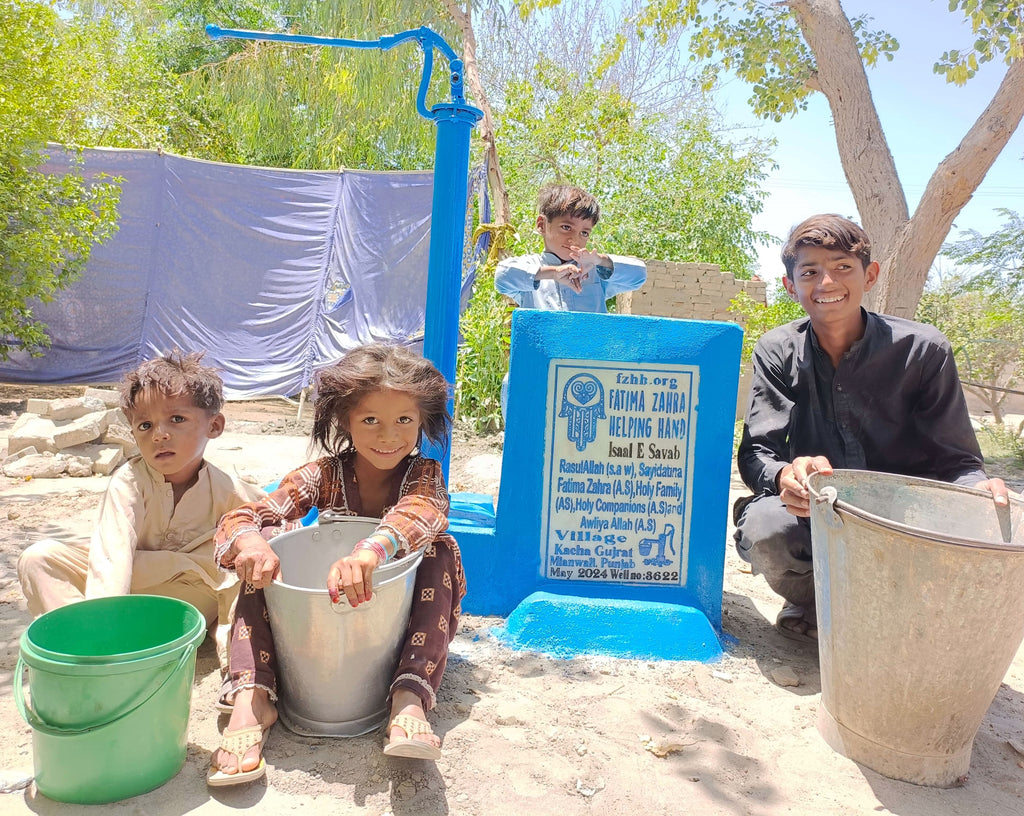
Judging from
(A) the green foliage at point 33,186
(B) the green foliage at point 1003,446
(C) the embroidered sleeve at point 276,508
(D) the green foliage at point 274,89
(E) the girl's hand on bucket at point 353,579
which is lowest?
(B) the green foliage at point 1003,446

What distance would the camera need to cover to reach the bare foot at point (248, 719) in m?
1.70

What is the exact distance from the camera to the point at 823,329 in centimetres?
259

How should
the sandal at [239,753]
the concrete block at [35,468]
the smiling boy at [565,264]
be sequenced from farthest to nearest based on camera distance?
the concrete block at [35,468] → the smiling boy at [565,264] → the sandal at [239,753]

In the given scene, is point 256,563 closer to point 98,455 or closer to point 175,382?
point 175,382

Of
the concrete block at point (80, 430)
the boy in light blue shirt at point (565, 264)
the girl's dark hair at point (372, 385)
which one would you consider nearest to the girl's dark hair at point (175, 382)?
the girl's dark hair at point (372, 385)

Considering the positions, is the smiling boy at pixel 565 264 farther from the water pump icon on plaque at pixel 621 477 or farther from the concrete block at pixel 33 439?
the concrete block at pixel 33 439

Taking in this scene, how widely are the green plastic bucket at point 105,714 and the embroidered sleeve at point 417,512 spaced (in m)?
0.50

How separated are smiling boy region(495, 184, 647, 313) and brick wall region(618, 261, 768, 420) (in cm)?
597

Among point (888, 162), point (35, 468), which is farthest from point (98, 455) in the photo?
point (888, 162)

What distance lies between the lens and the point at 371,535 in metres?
1.96

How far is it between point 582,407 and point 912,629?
127cm

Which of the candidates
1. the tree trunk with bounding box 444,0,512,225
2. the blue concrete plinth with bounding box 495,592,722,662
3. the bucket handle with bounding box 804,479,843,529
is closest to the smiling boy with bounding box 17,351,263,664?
the blue concrete plinth with bounding box 495,592,722,662

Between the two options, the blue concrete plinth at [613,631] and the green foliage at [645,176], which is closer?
the blue concrete plinth at [613,631]

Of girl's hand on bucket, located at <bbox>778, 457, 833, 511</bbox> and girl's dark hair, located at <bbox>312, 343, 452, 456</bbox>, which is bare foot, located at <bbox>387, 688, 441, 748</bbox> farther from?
girl's hand on bucket, located at <bbox>778, 457, 833, 511</bbox>
